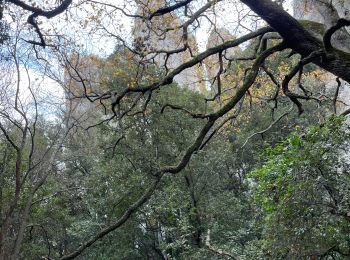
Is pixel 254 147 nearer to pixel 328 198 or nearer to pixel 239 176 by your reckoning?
pixel 239 176

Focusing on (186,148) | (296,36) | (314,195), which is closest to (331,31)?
(296,36)

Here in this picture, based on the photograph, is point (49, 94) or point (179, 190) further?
point (49, 94)

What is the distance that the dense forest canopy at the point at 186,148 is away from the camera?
163 inches

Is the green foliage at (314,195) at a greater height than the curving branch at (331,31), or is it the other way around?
the curving branch at (331,31)

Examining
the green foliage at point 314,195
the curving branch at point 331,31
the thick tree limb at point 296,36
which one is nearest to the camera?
the curving branch at point 331,31

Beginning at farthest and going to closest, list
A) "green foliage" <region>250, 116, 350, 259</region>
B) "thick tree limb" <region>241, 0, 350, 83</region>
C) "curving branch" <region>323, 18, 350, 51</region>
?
"green foliage" <region>250, 116, 350, 259</region>
"thick tree limb" <region>241, 0, 350, 83</region>
"curving branch" <region>323, 18, 350, 51</region>

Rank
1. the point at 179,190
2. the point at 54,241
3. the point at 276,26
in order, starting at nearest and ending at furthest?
the point at 276,26
the point at 179,190
the point at 54,241

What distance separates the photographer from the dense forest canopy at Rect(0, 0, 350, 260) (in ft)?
13.6

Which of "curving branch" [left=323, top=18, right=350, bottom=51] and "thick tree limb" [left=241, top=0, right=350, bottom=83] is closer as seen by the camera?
"curving branch" [left=323, top=18, right=350, bottom=51]

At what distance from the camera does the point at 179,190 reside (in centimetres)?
957

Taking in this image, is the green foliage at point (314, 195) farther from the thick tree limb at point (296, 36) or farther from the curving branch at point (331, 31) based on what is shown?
the curving branch at point (331, 31)

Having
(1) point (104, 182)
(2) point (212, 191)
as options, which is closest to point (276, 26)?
(2) point (212, 191)

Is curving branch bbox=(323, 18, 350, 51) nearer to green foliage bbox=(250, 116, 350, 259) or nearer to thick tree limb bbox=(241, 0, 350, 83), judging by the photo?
thick tree limb bbox=(241, 0, 350, 83)

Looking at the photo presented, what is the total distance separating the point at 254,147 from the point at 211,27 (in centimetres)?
702
